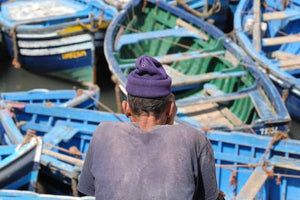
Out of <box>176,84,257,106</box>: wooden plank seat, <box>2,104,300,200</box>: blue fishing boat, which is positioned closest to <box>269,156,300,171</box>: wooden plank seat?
<box>2,104,300,200</box>: blue fishing boat

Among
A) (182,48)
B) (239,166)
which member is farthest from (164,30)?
(239,166)

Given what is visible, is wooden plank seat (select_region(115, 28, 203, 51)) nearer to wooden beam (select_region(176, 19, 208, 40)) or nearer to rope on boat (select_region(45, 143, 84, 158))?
wooden beam (select_region(176, 19, 208, 40))

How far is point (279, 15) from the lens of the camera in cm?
1047

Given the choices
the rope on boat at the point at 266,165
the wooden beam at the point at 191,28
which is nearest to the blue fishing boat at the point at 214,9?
the wooden beam at the point at 191,28

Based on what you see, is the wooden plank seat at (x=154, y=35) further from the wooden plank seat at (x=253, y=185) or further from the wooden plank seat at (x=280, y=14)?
the wooden plank seat at (x=253, y=185)

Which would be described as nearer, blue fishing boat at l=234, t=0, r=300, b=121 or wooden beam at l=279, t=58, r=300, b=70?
blue fishing boat at l=234, t=0, r=300, b=121

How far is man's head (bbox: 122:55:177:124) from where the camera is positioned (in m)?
2.11

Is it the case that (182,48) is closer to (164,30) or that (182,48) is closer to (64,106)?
(164,30)

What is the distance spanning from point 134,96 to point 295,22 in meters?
9.32

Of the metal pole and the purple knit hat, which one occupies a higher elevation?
the purple knit hat

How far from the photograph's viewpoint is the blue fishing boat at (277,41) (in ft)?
27.5

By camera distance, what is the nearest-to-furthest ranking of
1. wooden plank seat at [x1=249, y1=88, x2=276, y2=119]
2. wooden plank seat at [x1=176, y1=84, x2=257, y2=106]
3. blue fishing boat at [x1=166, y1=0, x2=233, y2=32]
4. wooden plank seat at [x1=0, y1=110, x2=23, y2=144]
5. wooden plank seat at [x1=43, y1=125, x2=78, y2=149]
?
wooden plank seat at [x1=0, y1=110, x2=23, y2=144], wooden plank seat at [x1=43, y1=125, x2=78, y2=149], wooden plank seat at [x1=249, y1=88, x2=276, y2=119], wooden plank seat at [x1=176, y1=84, x2=257, y2=106], blue fishing boat at [x1=166, y1=0, x2=233, y2=32]

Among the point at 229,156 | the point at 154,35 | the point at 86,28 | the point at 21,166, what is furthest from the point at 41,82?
the point at 229,156

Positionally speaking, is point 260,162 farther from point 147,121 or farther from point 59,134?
point 147,121
